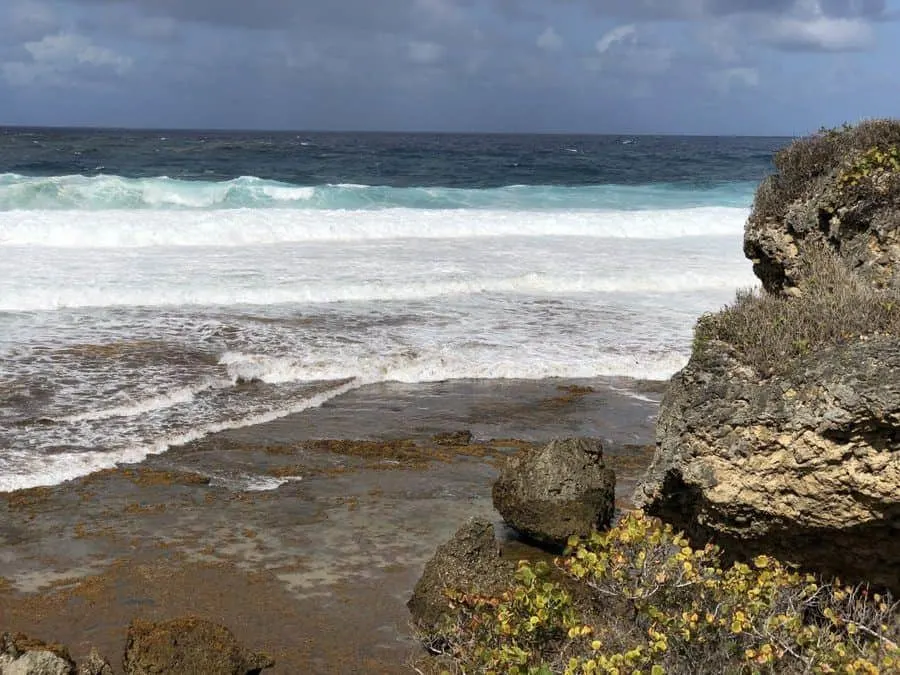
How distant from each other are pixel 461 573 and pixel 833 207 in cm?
404

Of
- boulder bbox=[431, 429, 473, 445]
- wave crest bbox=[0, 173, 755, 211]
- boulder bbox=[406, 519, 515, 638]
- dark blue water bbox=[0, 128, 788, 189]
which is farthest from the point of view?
dark blue water bbox=[0, 128, 788, 189]

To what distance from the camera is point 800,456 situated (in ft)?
15.9

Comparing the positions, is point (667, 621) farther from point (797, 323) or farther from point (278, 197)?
point (278, 197)

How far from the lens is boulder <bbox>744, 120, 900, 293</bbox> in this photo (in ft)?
22.5

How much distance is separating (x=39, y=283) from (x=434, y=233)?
1355 centimetres

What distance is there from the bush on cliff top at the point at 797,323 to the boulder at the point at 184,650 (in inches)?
129

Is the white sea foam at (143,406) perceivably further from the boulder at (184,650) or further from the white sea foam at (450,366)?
the boulder at (184,650)

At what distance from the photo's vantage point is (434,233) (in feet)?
97.0

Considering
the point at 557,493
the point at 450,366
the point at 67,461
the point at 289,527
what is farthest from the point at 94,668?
the point at 450,366

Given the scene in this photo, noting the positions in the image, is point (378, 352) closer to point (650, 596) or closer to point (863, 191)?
point (863, 191)

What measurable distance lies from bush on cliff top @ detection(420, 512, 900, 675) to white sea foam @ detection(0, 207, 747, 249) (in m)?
22.6

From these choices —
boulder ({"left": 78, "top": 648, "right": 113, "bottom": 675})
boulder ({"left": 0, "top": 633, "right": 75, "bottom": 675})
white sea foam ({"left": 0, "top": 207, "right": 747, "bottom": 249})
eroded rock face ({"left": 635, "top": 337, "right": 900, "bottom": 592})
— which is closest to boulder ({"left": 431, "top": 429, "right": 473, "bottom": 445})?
eroded rock face ({"left": 635, "top": 337, "right": 900, "bottom": 592})

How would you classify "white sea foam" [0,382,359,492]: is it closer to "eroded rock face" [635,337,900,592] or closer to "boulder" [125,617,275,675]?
"boulder" [125,617,275,675]

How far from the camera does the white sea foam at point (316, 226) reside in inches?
1016
